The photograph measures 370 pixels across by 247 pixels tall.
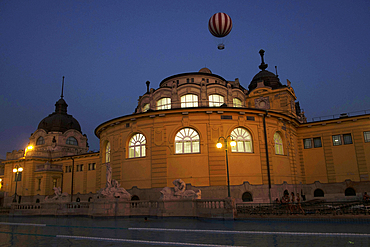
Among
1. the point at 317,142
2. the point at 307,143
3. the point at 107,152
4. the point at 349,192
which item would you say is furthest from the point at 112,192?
the point at 349,192

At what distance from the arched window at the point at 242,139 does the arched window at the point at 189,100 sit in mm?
7654

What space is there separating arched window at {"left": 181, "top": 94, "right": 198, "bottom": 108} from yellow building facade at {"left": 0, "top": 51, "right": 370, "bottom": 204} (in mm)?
126

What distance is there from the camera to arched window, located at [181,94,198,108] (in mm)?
34375

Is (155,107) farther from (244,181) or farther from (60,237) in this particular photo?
(60,237)

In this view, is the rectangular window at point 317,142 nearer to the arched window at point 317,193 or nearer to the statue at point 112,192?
the arched window at point 317,193

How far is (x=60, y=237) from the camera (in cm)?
1202

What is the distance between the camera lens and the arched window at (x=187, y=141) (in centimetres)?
2781

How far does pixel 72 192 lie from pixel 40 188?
6.49 metres

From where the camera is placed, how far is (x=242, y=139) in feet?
94.4

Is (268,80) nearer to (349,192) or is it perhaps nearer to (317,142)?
(317,142)

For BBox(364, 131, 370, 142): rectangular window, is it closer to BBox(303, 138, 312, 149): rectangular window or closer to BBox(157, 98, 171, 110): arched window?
BBox(303, 138, 312, 149): rectangular window

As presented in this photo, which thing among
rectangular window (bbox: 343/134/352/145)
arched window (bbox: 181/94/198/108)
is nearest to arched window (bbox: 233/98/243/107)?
arched window (bbox: 181/94/198/108)

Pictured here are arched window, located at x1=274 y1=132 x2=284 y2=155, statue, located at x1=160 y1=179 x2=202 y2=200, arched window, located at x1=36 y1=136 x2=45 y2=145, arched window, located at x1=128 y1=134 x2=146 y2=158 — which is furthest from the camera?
arched window, located at x1=36 y1=136 x2=45 y2=145

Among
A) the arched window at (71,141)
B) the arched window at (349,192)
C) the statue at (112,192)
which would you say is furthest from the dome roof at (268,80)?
the arched window at (71,141)
